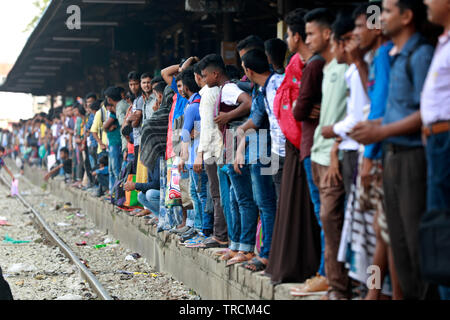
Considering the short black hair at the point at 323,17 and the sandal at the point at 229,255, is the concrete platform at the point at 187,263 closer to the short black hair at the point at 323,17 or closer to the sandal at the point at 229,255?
the sandal at the point at 229,255

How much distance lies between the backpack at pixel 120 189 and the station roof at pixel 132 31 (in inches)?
113

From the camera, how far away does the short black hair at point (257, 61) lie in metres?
6.08

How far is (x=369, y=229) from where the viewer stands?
4430mm

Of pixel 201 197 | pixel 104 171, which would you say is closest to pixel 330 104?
pixel 201 197

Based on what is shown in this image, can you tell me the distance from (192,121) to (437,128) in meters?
4.25

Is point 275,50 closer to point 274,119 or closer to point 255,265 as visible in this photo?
point 274,119

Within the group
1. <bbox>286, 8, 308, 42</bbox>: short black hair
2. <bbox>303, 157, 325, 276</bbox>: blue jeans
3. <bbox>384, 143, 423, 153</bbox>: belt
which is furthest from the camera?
<bbox>286, 8, 308, 42</bbox>: short black hair

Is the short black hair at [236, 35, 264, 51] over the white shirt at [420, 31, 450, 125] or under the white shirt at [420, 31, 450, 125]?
over

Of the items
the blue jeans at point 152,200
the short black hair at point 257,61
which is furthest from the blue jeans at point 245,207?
the blue jeans at point 152,200

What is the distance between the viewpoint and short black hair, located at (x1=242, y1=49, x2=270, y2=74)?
608 cm

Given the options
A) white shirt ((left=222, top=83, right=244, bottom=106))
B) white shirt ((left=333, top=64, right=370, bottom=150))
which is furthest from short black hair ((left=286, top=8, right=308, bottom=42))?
white shirt ((left=222, top=83, right=244, bottom=106))

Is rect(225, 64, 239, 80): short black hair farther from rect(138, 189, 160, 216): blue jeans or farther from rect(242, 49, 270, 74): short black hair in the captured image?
rect(138, 189, 160, 216): blue jeans

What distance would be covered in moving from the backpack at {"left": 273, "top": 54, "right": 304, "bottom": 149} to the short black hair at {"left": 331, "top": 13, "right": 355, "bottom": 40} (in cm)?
78

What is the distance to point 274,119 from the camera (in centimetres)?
575
